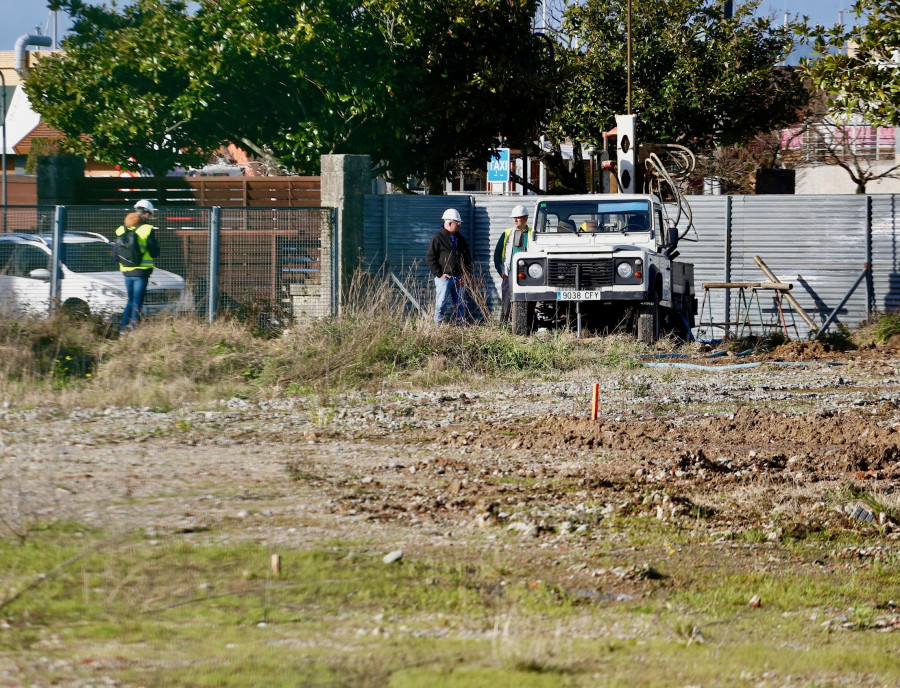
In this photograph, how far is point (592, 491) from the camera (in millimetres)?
7332

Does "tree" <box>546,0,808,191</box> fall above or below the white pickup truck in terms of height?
above

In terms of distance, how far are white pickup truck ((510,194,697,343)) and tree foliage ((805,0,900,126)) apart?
295 centimetres

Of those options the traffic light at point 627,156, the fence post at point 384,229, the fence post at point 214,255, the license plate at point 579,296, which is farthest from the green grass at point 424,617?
the traffic light at point 627,156

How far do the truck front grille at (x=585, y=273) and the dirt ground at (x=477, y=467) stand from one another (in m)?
3.95

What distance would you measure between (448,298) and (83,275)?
4946mm

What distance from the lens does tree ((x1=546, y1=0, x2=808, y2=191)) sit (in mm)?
30484

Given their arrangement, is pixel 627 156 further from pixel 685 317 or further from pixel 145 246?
pixel 145 246

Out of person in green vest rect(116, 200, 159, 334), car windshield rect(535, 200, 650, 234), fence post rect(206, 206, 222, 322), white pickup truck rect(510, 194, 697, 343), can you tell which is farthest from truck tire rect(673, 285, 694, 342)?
person in green vest rect(116, 200, 159, 334)

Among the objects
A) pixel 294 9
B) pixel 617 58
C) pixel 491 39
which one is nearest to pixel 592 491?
pixel 294 9

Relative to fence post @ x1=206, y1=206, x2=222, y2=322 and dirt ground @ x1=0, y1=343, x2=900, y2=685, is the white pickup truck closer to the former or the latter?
dirt ground @ x1=0, y1=343, x2=900, y2=685

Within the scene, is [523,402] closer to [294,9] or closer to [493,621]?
[493,621]

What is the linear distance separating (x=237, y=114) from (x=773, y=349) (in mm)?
11212

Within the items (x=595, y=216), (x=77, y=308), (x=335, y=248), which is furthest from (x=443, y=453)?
(x=335, y=248)

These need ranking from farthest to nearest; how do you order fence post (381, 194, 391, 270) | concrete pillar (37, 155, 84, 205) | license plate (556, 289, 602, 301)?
concrete pillar (37, 155, 84, 205) < fence post (381, 194, 391, 270) < license plate (556, 289, 602, 301)
